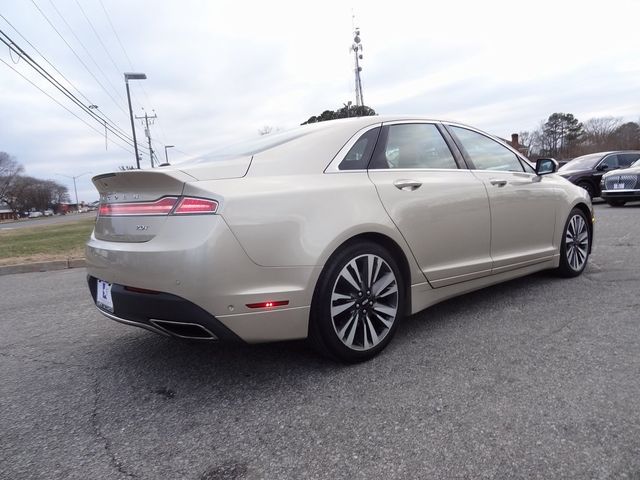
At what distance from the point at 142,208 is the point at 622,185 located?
41.1 ft

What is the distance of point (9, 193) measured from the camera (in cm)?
9288

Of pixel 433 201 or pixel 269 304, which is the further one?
pixel 433 201

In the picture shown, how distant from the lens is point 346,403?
2.20 m

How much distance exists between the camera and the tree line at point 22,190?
87625 millimetres

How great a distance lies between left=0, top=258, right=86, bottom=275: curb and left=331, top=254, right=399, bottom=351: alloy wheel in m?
5.95

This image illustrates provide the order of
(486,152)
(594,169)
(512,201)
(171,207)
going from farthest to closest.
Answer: (594,169)
(486,152)
(512,201)
(171,207)

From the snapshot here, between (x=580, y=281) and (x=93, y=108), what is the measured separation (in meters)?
21.0

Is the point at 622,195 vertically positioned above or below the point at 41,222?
above

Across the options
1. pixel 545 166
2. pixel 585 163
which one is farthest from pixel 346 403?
pixel 585 163

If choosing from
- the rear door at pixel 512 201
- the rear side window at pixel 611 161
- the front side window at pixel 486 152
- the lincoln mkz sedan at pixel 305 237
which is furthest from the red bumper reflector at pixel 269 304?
the rear side window at pixel 611 161

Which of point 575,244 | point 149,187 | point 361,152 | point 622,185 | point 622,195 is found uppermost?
point 361,152

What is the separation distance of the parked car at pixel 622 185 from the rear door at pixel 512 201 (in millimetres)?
8978

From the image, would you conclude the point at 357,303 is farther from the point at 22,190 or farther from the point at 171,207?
the point at 22,190

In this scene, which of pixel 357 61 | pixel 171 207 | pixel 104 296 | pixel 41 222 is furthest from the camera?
pixel 41 222
